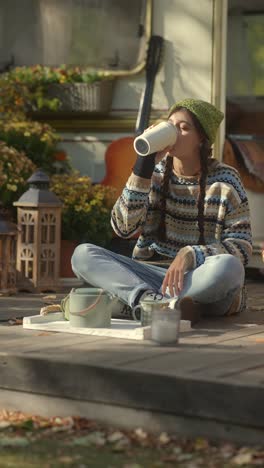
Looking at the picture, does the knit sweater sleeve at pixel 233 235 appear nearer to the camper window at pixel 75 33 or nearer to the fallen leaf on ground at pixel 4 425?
the fallen leaf on ground at pixel 4 425

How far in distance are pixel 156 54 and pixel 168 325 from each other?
357 cm

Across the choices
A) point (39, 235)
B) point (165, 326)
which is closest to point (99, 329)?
point (165, 326)

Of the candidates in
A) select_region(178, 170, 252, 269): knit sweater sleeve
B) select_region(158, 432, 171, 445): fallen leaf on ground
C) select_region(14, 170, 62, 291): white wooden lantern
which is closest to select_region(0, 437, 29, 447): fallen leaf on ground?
select_region(158, 432, 171, 445): fallen leaf on ground

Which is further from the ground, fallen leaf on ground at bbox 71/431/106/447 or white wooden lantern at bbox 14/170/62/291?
white wooden lantern at bbox 14/170/62/291

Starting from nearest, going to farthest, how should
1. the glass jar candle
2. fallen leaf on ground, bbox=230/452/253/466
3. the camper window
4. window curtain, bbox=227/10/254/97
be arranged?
fallen leaf on ground, bbox=230/452/253/466
the glass jar candle
the camper window
window curtain, bbox=227/10/254/97

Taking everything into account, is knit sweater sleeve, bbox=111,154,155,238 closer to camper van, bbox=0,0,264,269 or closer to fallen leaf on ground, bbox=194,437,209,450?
fallen leaf on ground, bbox=194,437,209,450

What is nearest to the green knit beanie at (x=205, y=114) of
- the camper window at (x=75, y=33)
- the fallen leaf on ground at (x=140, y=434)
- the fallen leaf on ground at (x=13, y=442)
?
the fallen leaf on ground at (x=140, y=434)

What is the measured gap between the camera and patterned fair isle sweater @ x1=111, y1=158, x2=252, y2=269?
15.0ft

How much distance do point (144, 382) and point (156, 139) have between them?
1360 millimetres

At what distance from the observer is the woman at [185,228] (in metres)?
4.50

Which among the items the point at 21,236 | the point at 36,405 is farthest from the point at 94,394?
the point at 21,236

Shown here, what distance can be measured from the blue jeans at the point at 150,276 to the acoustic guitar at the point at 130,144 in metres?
2.45

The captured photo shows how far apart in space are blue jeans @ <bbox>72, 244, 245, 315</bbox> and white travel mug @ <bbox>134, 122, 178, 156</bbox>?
48 centimetres

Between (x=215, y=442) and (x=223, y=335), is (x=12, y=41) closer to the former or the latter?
(x=223, y=335)
